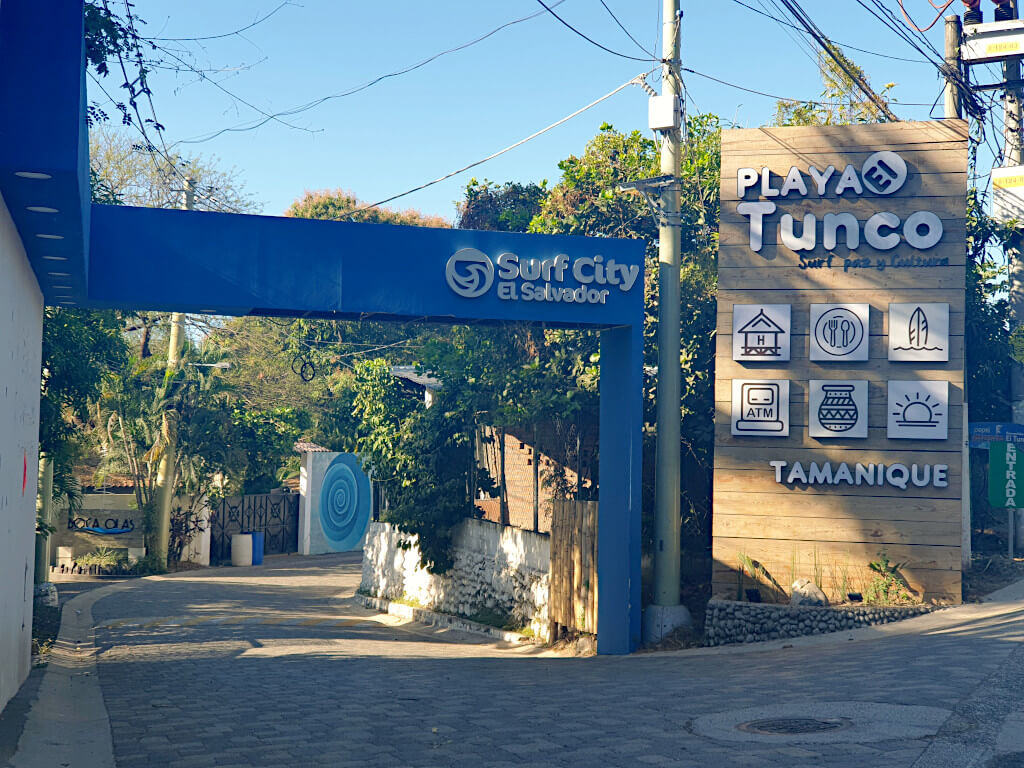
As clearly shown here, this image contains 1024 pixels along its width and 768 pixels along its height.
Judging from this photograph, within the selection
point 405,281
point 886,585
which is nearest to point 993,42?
point 886,585

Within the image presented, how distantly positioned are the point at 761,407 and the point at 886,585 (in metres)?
2.75

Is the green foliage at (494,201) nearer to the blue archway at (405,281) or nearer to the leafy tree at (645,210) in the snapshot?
the leafy tree at (645,210)

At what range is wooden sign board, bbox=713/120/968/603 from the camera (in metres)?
13.5

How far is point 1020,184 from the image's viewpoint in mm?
20250

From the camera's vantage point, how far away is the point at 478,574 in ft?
60.1

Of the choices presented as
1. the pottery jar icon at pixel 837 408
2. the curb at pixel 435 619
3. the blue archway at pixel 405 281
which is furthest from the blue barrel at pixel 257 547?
the pottery jar icon at pixel 837 408

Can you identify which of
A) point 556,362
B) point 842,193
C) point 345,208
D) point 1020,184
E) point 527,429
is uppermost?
point 345,208

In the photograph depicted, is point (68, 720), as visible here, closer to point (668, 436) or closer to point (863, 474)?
point (668, 436)

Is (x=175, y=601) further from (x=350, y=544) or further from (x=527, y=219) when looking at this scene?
(x=350, y=544)

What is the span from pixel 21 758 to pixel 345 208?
144 feet

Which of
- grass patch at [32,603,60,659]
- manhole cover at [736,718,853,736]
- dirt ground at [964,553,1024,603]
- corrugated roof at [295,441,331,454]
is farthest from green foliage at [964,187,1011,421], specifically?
corrugated roof at [295,441,331,454]

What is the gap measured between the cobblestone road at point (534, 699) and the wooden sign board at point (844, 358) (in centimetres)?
147

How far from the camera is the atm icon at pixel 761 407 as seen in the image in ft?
→ 45.9

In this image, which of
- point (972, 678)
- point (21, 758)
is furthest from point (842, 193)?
point (21, 758)
